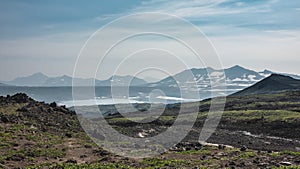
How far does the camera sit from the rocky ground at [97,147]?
1131 inches

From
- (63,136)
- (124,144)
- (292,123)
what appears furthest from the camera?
(292,123)

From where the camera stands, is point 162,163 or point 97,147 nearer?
point 162,163

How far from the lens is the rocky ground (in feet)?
94.3

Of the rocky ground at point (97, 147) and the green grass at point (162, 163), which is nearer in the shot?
the green grass at point (162, 163)

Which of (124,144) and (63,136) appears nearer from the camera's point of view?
(124,144)

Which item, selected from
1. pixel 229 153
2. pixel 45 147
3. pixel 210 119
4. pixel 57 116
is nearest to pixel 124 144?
pixel 45 147

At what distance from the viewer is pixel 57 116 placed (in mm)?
56625

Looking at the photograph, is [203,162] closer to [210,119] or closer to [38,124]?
[38,124]

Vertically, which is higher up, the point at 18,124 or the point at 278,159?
the point at 18,124

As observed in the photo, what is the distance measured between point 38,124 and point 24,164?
1858 centimetres

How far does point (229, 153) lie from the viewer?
3459cm

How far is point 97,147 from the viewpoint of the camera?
124 feet

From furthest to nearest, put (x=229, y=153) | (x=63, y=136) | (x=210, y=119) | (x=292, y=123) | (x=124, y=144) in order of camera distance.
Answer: (x=210, y=119)
(x=292, y=123)
(x=63, y=136)
(x=124, y=144)
(x=229, y=153)

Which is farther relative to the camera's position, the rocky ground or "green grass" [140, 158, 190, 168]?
the rocky ground
